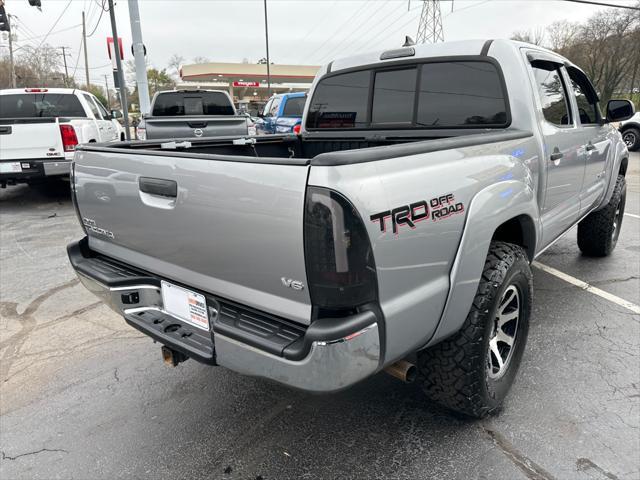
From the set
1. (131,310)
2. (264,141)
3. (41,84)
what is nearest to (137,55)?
(264,141)

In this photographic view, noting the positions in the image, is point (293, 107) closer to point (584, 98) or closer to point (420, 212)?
point (584, 98)

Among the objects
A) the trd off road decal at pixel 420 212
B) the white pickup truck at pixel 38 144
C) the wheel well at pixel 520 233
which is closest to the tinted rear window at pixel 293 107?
the white pickup truck at pixel 38 144

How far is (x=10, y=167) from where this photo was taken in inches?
299

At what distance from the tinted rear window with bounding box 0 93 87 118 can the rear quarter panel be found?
9.19m

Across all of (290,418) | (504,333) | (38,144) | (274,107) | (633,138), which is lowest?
(290,418)

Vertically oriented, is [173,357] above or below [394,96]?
below

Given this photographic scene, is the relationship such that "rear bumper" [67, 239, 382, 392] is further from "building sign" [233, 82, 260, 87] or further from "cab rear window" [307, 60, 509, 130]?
"building sign" [233, 82, 260, 87]

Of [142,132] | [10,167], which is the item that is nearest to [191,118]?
[142,132]

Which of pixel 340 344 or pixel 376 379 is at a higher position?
pixel 340 344

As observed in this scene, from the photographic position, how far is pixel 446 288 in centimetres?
200

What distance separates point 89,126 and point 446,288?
7.92 m

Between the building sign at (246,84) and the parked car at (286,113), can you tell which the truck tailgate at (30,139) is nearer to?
the parked car at (286,113)

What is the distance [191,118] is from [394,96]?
6307mm

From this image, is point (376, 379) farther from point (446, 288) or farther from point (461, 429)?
point (446, 288)
